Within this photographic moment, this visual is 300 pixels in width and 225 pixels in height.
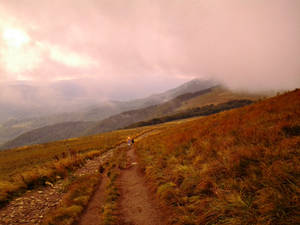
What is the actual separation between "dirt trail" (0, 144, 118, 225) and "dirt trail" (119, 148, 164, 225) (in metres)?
2.99

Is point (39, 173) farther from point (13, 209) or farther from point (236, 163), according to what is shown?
point (236, 163)

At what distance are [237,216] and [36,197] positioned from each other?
8.40 meters

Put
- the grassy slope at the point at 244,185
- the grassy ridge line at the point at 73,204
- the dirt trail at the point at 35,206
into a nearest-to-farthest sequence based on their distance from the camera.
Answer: the grassy slope at the point at 244,185
the grassy ridge line at the point at 73,204
the dirt trail at the point at 35,206

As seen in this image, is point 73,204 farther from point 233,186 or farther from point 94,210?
point 233,186

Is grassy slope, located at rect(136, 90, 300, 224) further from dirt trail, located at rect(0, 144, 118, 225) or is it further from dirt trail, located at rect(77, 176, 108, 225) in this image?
dirt trail, located at rect(0, 144, 118, 225)

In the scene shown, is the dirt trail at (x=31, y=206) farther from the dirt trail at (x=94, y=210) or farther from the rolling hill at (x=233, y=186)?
the dirt trail at (x=94, y=210)

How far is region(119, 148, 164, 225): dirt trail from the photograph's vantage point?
4602mm

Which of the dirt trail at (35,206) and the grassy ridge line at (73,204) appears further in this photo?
the dirt trail at (35,206)

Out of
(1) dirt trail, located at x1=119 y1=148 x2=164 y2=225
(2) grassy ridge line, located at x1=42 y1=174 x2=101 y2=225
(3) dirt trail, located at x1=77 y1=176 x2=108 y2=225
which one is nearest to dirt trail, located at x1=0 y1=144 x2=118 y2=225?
(2) grassy ridge line, located at x1=42 y1=174 x2=101 y2=225

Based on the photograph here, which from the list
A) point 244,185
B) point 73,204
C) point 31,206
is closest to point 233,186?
point 244,185

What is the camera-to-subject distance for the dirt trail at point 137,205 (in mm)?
4602

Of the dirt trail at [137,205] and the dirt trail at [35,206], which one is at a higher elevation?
the dirt trail at [35,206]

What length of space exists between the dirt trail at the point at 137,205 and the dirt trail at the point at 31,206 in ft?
9.80

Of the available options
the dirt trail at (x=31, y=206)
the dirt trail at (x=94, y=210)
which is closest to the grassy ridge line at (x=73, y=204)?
the dirt trail at (x=94, y=210)
